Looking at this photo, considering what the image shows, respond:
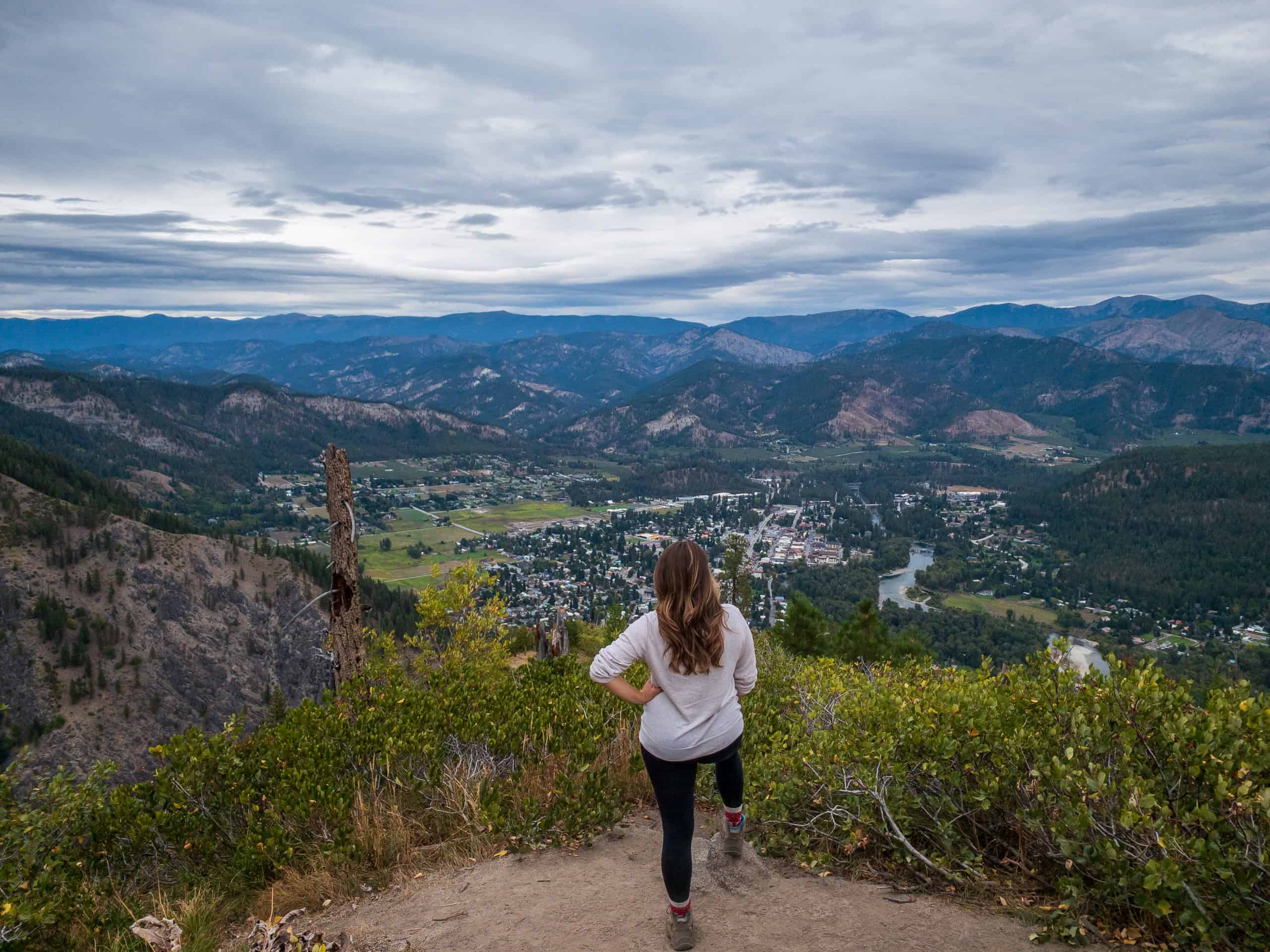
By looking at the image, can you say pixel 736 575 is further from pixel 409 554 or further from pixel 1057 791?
pixel 409 554

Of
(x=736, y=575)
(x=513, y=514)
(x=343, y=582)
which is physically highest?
(x=343, y=582)

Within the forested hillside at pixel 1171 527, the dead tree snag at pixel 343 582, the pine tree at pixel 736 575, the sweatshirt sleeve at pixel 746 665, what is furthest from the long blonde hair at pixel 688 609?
the forested hillside at pixel 1171 527

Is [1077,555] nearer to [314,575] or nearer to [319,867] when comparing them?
[314,575]

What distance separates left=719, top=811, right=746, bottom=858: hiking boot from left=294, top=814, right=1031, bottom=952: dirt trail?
94 mm

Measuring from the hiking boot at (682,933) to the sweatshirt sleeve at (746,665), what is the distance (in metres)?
1.54

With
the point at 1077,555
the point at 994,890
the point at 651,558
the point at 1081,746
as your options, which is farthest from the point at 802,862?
the point at 1077,555

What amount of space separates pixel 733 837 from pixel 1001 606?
332 feet

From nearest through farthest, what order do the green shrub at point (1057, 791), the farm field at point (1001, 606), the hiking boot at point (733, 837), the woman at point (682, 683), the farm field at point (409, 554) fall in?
1. the green shrub at point (1057, 791)
2. the woman at point (682, 683)
3. the hiking boot at point (733, 837)
4. the farm field at point (1001, 606)
5. the farm field at point (409, 554)

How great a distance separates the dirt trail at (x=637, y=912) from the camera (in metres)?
4.70

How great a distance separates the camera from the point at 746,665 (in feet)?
15.7

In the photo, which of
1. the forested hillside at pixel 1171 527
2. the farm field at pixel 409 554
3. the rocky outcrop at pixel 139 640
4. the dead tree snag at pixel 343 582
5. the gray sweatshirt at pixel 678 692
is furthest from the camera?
the farm field at pixel 409 554

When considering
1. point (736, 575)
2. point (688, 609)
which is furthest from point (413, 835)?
point (736, 575)

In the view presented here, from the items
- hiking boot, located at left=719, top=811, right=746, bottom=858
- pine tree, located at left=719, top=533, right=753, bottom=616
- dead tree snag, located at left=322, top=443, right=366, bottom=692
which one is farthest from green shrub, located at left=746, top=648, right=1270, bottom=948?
pine tree, located at left=719, top=533, right=753, bottom=616

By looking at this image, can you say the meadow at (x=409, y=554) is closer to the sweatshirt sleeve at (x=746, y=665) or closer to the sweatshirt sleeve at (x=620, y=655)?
the sweatshirt sleeve at (x=746, y=665)
